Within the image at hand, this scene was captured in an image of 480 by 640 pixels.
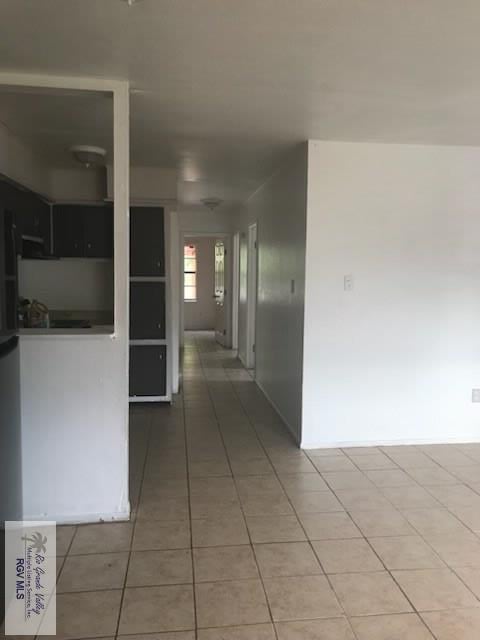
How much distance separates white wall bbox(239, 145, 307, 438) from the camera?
12.9 ft

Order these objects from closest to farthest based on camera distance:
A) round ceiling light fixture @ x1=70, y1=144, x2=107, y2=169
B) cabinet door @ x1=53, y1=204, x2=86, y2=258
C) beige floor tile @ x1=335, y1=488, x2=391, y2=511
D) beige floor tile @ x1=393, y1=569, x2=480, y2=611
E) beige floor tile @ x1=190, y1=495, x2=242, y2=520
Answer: beige floor tile @ x1=393, y1=569, x2=480, y2=611
beige floor tile @ x1=190, y1=495, x2=242, y2=520
beige floor tile @ x1=335, y1=488, x2=391, y2=511
round ceiling light fixture @ x1=70, y1=144, x2=107, y2=169
cabinet door @ x1=53, y1=204, x2=86, y2=258

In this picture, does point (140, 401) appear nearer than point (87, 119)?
No

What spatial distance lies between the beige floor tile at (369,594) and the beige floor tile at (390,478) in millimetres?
1014

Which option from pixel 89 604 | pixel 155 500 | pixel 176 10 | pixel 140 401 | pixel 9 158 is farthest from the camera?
pixel 140 401

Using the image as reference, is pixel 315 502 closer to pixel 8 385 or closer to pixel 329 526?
pixel 329 526

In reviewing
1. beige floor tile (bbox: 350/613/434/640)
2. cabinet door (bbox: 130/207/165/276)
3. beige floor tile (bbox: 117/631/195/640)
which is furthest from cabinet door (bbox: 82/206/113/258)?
beige floor tile (bbox: 350/613/434/640)

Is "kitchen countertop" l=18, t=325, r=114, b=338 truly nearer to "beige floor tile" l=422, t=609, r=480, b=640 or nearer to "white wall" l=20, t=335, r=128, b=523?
"white wall" l=20, t=335, r=128, b=523

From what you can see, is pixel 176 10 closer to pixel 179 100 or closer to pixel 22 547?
pixel 179 100

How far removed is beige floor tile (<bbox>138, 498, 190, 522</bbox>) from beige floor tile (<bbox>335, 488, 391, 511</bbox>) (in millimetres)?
921

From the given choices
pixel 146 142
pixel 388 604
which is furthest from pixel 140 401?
pixel 388 604

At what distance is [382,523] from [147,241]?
3207mm

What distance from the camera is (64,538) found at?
99.4 inches

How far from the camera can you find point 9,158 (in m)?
3.53

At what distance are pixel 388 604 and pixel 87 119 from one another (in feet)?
10.1
